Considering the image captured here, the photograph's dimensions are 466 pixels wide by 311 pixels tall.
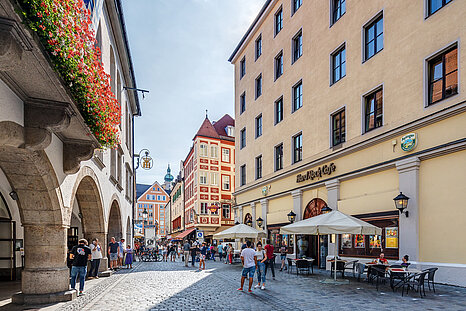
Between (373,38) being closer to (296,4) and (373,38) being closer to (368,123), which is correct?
(368,123)

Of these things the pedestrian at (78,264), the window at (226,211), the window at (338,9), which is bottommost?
the window at (226,211)

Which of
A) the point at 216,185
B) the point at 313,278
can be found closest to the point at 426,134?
the point at 313,278

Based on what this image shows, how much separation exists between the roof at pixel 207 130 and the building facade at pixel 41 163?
33229 mm

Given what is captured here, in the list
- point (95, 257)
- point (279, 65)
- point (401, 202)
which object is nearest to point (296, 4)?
point (279, 65)

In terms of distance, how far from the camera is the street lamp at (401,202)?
44.3ft

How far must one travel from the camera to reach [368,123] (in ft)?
55.0

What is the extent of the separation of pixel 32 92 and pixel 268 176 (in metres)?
20.5

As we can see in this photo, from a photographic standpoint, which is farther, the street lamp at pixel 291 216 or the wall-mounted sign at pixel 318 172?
the street lamp at pixel 291 216

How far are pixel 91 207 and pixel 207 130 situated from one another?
35.0 meters

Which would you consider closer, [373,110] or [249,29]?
[373,110]

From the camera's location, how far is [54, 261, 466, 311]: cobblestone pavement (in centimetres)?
959

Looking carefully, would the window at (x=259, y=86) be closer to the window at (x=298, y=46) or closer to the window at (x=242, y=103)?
the window at (x=242, y=103)

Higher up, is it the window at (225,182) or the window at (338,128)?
the window at (338,128)

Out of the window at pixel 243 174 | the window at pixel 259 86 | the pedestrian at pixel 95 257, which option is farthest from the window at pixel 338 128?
the window at pixel 243 174
